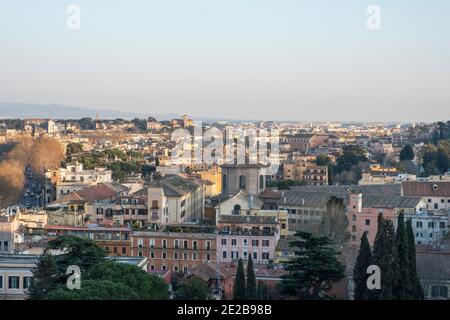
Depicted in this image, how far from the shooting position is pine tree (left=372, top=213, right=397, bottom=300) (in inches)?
526

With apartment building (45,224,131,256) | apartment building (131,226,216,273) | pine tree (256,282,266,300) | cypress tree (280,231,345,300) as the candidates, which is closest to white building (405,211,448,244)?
apartment building (131,226,216,273)

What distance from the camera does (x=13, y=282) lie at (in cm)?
1466

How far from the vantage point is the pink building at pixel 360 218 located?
21.4 metres

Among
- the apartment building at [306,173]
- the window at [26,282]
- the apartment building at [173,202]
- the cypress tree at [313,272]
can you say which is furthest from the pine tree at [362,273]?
the apartment building at [306,173]

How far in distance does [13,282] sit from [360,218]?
31.3 feet

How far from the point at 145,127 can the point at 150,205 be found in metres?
67.5

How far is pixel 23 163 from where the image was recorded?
40.3m

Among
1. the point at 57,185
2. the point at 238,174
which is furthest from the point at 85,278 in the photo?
the point at 57,185

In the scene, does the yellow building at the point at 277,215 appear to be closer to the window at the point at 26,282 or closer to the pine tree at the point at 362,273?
the pine tree at the point at 362,273

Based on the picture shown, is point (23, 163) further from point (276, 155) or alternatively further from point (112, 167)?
point (276, 155)

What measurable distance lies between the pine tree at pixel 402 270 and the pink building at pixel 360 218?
730 cm

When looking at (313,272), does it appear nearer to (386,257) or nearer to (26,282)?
(386,257)

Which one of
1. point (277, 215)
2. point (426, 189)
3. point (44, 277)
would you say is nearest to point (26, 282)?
point (44, 277)

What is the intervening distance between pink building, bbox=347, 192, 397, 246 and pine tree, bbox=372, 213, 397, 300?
24.2 ft
